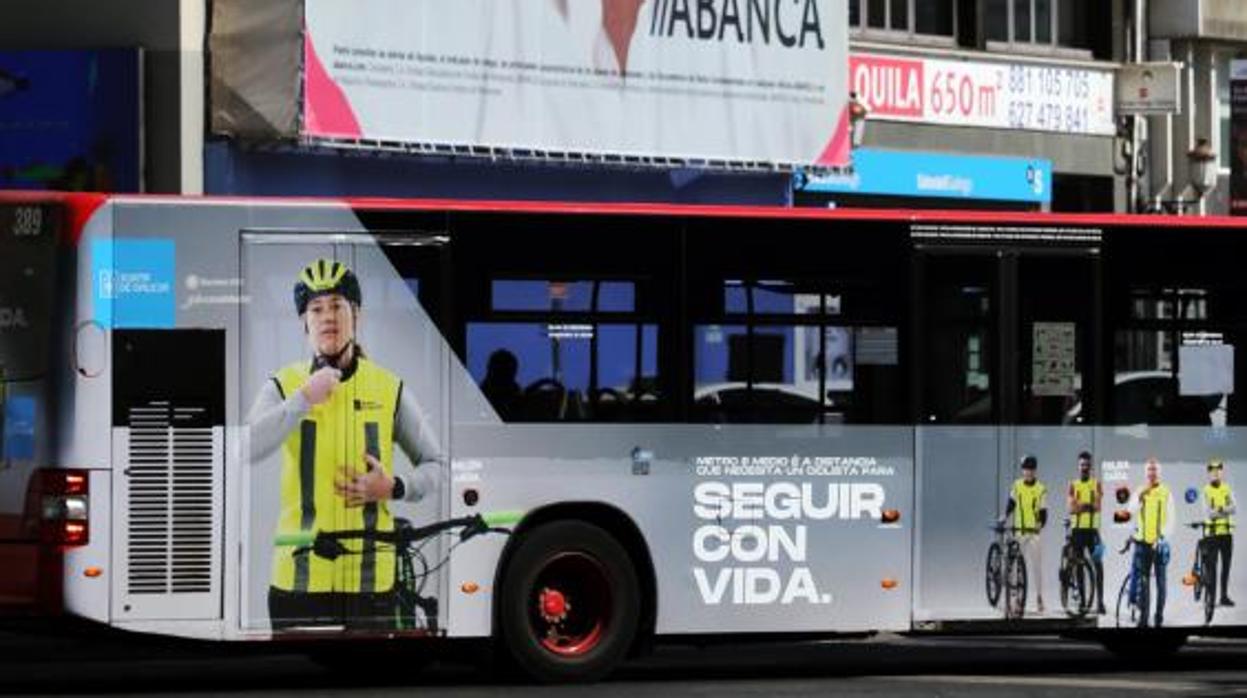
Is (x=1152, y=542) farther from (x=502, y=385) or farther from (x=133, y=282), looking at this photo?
(x=133, y=282)

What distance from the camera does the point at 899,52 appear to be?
32.4 m

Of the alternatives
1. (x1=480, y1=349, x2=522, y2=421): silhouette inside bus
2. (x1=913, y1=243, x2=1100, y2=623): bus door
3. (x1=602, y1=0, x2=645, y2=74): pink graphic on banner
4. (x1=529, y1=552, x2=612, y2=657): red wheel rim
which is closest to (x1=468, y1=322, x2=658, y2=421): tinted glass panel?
(x1=480, y1=349, x2=522, y2=421): silhouette inside bus

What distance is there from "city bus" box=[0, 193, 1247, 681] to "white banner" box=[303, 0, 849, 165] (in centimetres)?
759

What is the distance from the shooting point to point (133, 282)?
1638 centimetres

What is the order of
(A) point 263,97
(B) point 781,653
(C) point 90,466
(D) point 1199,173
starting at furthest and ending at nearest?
(D) point 1199,173
(A) point 263,97
(B) point 781,653
(C) point 90,466

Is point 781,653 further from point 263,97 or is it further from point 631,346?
point 263,97

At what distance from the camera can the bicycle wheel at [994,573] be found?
59.7 feet

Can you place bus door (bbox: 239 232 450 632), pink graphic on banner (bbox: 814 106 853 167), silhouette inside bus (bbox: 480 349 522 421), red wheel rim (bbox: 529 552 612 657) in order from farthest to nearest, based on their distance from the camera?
pink graphic on banner (bbox: 814 106 853 167), red wheel rim (bbox: 529 552 612 657), silhouette inside bus (bbox: 480 349 522 421), bus door (bbox: 239 232 450 632)

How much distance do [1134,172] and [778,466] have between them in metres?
18.5

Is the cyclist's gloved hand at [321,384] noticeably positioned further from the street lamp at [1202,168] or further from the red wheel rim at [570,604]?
the street lamp at [1202,168]

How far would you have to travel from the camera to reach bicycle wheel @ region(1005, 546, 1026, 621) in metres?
18.2

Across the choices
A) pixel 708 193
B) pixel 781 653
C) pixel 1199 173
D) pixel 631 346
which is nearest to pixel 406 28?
pixel 708 193

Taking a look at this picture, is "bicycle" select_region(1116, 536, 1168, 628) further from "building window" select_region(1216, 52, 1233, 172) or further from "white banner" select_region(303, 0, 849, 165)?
"building window" select_region(1216, 52, 1233, 172)

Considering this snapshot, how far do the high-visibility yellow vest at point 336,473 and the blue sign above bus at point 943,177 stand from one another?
1357cm
